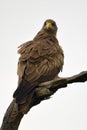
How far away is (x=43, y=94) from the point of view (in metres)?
8.03

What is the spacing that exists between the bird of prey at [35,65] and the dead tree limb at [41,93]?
0.13m

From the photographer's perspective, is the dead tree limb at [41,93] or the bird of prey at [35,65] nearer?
the dead tree limb at [41,93]

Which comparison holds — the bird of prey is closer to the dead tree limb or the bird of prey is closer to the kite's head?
the dead tree limb

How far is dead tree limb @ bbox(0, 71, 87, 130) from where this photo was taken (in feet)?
25.0

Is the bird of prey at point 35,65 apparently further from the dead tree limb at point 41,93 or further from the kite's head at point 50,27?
the kite's head at point 50,27

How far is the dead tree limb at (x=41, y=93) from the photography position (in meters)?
7.61

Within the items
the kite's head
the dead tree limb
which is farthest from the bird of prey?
the kite's head

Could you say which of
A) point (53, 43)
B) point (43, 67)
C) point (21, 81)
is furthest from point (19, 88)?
point (53, 43)

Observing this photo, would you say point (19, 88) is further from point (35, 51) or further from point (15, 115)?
point (35, 51)

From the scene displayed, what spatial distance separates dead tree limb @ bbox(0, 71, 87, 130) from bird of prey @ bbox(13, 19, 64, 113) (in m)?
0.13

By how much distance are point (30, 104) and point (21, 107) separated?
26 centimetres

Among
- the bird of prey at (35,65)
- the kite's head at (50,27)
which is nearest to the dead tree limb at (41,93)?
the bird of prey at (35,65)

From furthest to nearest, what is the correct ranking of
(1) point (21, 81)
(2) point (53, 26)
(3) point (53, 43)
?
(2) point (53, 26)
(3) point (53, 43)
(1) point (21, 81)

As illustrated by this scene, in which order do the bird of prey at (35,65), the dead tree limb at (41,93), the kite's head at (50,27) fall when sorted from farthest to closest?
1. the kite's head at (50,27)
2. the bird of prey at (35,65)
3. the dead tree limb at (41,93)
